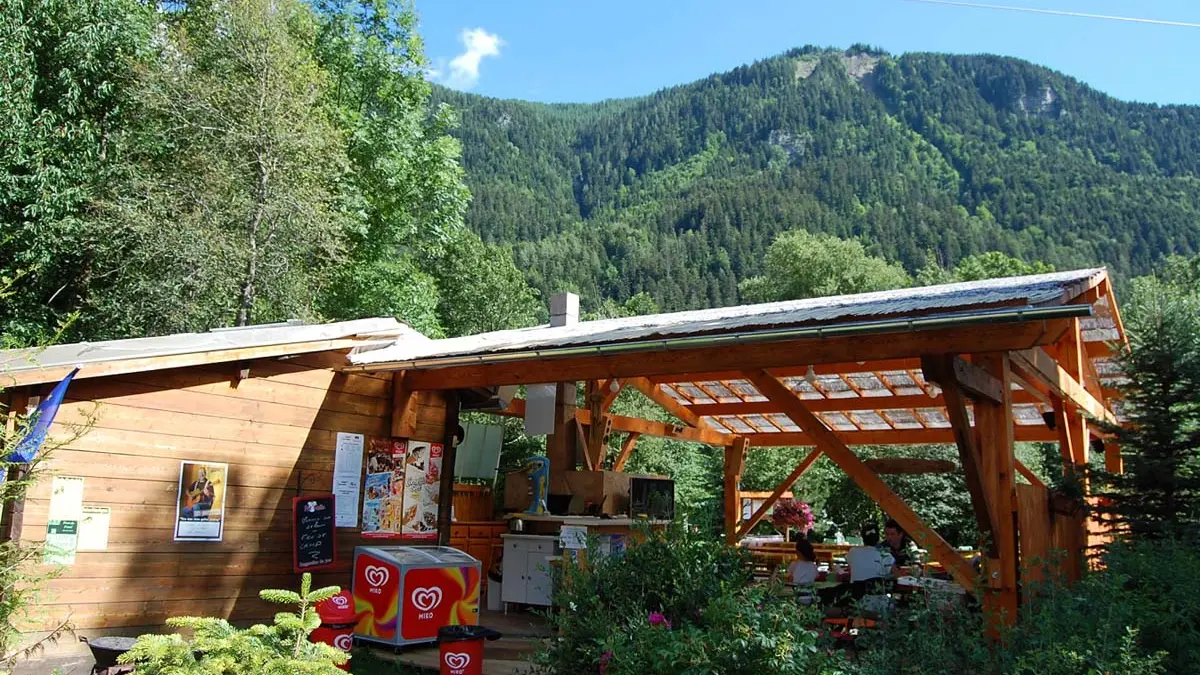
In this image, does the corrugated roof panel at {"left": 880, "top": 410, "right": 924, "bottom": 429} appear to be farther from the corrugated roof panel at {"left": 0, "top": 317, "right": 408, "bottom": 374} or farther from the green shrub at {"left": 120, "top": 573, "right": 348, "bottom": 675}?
the green shrub at {"left": 120, "top": 573, "right": 348, "bottom": 675}

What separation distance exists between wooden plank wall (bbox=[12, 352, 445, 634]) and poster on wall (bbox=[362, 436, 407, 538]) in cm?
17

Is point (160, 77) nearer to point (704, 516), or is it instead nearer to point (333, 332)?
point (333, 332)

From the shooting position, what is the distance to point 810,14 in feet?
58.5

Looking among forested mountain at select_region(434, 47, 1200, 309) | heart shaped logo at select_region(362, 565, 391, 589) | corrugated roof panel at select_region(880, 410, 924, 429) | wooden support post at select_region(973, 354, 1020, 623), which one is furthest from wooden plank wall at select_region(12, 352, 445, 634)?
forested mountain at select_region(434, 47, 1200, 309)

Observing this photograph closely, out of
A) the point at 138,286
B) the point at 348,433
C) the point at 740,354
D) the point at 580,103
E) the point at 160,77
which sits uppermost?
the point at 580,103

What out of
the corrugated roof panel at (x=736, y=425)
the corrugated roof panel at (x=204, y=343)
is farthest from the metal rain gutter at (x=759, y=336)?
the corrugated roof panel at (x=736, y=425)

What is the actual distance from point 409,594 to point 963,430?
15.0ft

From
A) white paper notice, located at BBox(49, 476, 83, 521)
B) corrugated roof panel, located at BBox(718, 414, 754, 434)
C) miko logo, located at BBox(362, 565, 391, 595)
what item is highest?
corrugated roof panel, located at BBox(718, 414, 754, 434)

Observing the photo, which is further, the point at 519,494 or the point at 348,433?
the point at 519,494

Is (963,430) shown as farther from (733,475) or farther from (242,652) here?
(733,475)

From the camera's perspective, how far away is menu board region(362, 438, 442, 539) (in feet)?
28.2

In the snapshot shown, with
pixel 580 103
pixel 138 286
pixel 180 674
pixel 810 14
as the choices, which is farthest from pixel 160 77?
pixel 580 103

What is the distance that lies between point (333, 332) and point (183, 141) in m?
10.7

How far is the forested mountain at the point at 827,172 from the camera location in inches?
2896
